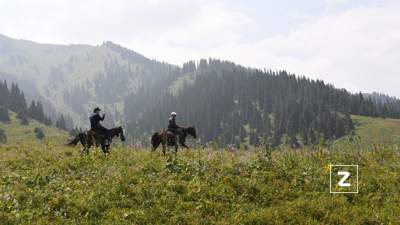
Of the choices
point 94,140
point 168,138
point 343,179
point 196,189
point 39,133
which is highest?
point 168,138

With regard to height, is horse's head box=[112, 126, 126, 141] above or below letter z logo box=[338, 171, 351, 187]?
above

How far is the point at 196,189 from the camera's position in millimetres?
17125

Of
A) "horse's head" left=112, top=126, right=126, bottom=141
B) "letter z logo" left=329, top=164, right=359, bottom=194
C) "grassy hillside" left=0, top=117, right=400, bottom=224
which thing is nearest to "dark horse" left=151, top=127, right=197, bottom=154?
"horse's head" left=112, top=126, right=126, bottom=141

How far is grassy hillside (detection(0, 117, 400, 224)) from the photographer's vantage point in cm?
1501

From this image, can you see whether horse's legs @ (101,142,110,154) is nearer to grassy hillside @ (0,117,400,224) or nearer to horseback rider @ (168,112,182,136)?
grassy hillside @ (0,117,400,224)

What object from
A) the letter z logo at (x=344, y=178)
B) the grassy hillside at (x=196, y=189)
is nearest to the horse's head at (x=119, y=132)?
the grassy hillside at (x=196, y=189)

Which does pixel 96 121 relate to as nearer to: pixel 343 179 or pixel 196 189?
pixel 196 189

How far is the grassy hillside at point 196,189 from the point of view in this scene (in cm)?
1501

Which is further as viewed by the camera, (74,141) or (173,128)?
(173,128)

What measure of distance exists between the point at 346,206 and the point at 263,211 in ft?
11.0

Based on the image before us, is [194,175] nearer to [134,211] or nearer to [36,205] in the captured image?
[134,211]

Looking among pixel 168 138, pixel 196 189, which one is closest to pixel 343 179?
pixel 196 189

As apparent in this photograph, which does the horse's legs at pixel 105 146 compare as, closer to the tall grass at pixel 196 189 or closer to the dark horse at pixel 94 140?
the dark horse at pixel 94 140

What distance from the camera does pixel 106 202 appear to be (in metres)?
15.6
